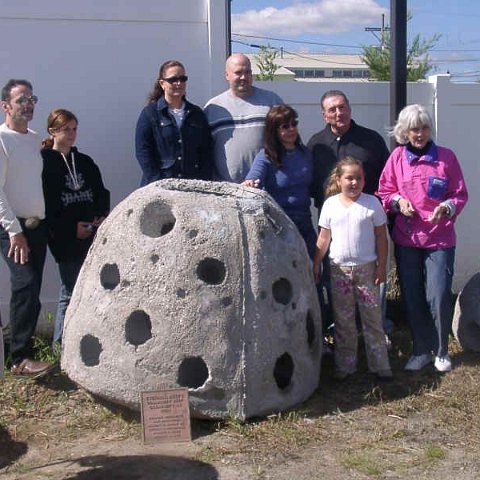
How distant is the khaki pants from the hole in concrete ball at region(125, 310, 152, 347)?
1.40m

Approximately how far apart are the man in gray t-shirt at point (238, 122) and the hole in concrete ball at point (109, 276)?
4.18 ft

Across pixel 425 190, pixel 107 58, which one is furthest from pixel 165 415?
pixel 107 58

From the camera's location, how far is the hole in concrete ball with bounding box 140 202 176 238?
17.4 feet

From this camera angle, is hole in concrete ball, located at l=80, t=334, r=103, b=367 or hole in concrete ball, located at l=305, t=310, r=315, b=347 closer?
hole in concrete ball, located at l=80, t=334, r=103, b=367

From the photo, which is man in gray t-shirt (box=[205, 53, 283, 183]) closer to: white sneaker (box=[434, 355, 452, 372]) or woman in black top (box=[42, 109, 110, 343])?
woman in black top (box=[42, 109, 110, 343])

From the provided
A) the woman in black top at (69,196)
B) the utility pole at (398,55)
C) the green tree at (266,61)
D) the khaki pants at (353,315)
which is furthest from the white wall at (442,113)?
the green tree at (266,61)

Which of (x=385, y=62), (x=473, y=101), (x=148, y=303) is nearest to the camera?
(x=148, y=303)

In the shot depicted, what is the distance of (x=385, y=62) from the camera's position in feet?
79.6

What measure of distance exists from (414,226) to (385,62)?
1908 centimetres

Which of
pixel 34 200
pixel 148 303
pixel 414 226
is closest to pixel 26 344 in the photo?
pixel 34 200

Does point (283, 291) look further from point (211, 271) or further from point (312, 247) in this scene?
point (312, 247)

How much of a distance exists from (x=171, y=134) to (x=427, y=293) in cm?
220

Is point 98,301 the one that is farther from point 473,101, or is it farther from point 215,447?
point 473,101

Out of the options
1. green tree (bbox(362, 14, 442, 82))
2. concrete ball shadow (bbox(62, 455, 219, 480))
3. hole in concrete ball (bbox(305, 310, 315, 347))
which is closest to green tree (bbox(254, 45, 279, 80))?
green tree (bbox(362, 14, 442, 82))
